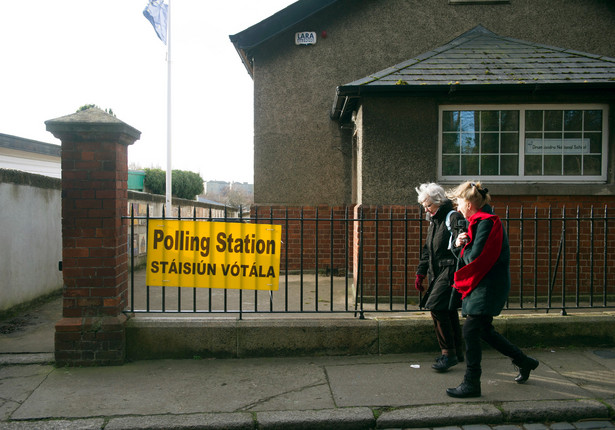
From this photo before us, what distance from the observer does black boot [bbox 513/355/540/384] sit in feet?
13.7

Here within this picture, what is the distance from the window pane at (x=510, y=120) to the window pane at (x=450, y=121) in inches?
25.3

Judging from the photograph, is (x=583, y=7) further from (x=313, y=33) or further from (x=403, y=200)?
(x=403, y=200)

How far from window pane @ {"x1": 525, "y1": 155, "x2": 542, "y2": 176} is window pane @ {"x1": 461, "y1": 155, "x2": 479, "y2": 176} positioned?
0.72 m

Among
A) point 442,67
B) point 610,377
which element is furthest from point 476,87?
point 610,377

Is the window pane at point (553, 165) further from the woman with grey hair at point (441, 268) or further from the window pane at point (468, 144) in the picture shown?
the woman with grey hair at point (441, 268)

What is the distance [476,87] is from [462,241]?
308 centimetres

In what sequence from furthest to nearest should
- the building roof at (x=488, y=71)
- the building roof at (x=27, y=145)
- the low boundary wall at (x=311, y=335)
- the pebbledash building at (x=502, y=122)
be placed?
the building roof at (x=27, y=145) → the pebbledash building at (x=502, y=122) → the building roof at (x=488, y=71) → the low boundary wall at (x=311, y=335)

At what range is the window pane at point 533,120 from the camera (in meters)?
6.94

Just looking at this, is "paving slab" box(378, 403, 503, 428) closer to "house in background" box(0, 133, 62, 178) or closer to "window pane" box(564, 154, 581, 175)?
"window pane" box(564, 154, 581, 175)

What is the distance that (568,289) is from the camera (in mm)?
6859

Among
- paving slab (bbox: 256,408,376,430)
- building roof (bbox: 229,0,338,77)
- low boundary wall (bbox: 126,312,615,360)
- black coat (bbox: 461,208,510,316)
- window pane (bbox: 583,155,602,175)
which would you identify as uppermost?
building roof (bbox: 229,0,338,77)

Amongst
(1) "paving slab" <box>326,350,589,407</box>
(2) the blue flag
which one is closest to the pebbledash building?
(1) "paving slab" <box>326,350,589,407</box>

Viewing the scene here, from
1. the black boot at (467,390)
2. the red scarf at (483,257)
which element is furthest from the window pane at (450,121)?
the black boot at (467,390)

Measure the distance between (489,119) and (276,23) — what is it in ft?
14.3
